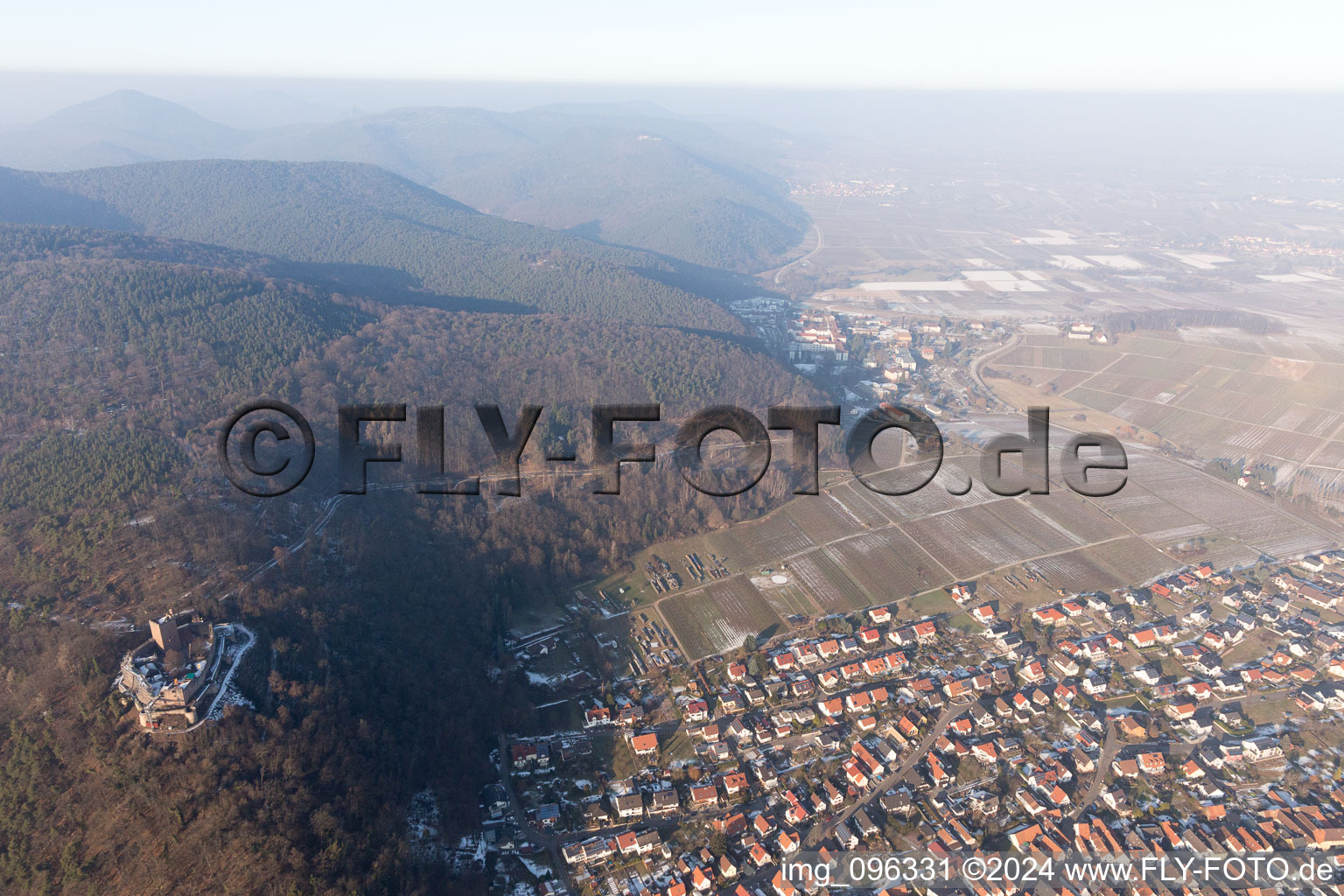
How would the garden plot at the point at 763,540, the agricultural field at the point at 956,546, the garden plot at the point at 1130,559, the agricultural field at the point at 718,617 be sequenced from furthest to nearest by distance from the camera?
the garden plot at the point at 763,540, the garden plot at the point at 1130,559, the agricultural field at the point at 956,546, the agricultural field at the point at 718,617

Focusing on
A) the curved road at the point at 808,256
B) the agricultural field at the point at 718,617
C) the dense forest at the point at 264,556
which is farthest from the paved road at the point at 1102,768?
the curved road at the point at 808,256

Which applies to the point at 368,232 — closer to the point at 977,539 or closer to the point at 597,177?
the point at 597,177

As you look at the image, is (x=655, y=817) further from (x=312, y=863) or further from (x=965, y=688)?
(x=965, y=688)

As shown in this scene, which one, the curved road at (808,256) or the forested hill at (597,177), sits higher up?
the forested hill at (597,177)

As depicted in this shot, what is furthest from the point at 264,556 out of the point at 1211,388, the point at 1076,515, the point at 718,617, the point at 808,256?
the point at 808,256

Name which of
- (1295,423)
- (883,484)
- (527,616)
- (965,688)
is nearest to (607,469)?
(527,616)

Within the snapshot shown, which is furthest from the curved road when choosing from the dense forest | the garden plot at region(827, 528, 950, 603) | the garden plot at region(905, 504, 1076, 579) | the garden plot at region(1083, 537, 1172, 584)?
the garden plot at region(1083, 537, 1172, 584)

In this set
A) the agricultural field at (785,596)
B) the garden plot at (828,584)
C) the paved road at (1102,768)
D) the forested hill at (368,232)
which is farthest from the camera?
the forested hill at (368,232)

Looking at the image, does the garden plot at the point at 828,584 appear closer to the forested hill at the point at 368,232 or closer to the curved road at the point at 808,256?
the forested hill at the point at 368,232
